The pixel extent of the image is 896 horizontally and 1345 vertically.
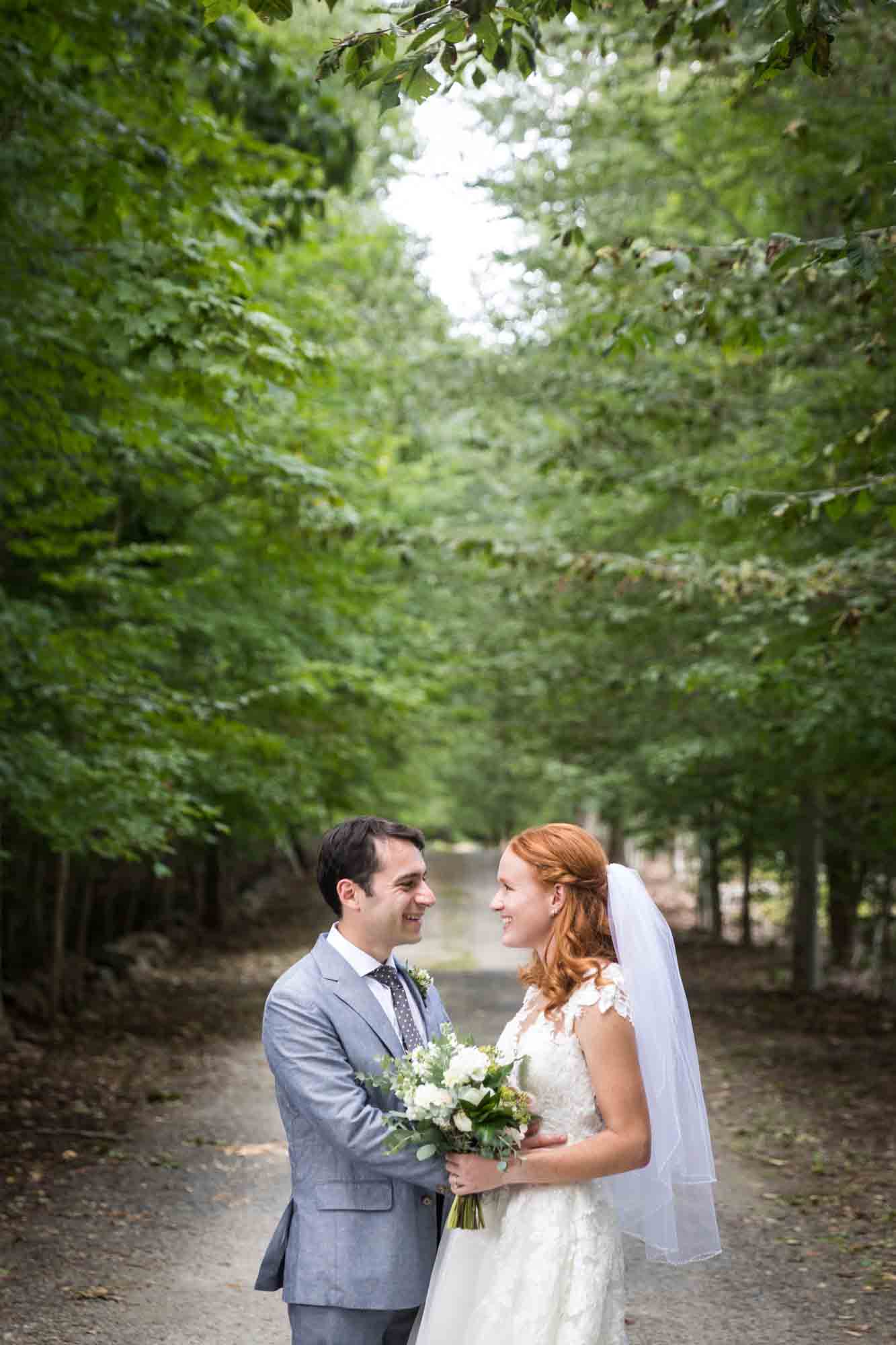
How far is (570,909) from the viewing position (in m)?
3.55

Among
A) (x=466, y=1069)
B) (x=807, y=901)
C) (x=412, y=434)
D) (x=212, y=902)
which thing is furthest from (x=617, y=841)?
(x=466, y=1069)

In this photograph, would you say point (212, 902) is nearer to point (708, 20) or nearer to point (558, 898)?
point (708, 20)

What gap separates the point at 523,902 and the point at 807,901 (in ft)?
48.2

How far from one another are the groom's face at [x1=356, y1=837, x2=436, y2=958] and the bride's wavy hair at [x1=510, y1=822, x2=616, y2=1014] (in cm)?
28

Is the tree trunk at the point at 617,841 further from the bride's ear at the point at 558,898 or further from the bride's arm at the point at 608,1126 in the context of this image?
the bride's arm at the point at 608,1126

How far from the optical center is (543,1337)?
3.40m

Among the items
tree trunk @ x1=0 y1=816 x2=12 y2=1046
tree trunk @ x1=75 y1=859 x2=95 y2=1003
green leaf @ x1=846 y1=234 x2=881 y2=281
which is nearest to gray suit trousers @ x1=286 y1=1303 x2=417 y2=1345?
green leaf @ x1=846 y1=234 x2=881 y2=281

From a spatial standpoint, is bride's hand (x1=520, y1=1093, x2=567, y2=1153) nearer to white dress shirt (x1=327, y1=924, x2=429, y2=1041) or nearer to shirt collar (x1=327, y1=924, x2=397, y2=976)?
white dress shirt (x1=327, y1=924, x2=429, y2=1041)

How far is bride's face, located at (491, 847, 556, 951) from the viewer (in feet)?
11.6

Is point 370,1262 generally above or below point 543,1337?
above

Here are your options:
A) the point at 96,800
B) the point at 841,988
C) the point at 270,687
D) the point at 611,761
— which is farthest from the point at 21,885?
the point at 841,988

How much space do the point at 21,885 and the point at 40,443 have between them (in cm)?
864

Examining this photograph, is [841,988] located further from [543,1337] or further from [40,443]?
[543,1337]

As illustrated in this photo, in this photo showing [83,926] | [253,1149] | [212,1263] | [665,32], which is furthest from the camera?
[83,926]
